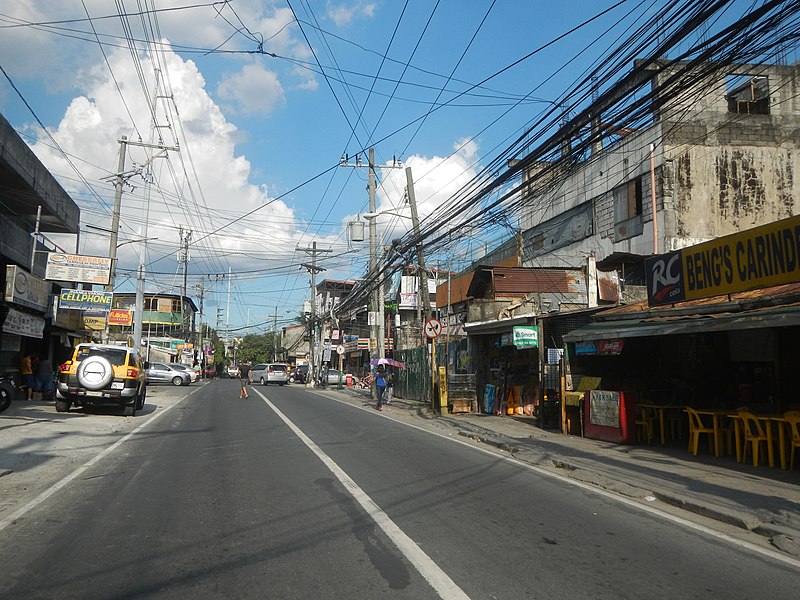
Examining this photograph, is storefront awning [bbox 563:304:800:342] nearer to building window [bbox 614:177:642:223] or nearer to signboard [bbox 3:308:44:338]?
building window [bbox 614:177:642:223]

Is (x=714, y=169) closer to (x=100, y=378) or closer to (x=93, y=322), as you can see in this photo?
(x=100, y=378)

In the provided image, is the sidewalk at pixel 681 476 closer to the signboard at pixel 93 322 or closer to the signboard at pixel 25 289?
the signboard at pixel 25 289

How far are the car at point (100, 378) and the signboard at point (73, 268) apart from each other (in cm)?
484

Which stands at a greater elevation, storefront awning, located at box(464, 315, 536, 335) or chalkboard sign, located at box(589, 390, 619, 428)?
storefront awning, located at box(464, 315, 536, 335)

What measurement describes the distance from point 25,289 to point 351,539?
18290mm

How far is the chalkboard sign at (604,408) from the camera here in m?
14.1

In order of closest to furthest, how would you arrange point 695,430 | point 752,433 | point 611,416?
point 752,433 < point 695,430 < point 611,416

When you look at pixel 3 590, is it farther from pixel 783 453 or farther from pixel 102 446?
pixel 783 453

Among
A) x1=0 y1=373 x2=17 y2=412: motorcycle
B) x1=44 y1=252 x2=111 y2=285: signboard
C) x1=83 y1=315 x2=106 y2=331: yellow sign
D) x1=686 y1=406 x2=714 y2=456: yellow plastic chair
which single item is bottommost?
x1=686 y1=406 x2=714 y2=456: yellow plastic chair

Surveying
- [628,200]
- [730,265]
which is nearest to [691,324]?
[730,265]

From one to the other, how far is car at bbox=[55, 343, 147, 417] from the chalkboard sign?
12.9 m

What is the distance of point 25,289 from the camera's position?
20219mm

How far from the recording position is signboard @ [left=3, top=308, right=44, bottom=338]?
62.4ft

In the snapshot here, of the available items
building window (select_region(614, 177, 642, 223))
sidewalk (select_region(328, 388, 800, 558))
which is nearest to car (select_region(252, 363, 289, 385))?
building window (select_region(614, 177, 642, 223))
